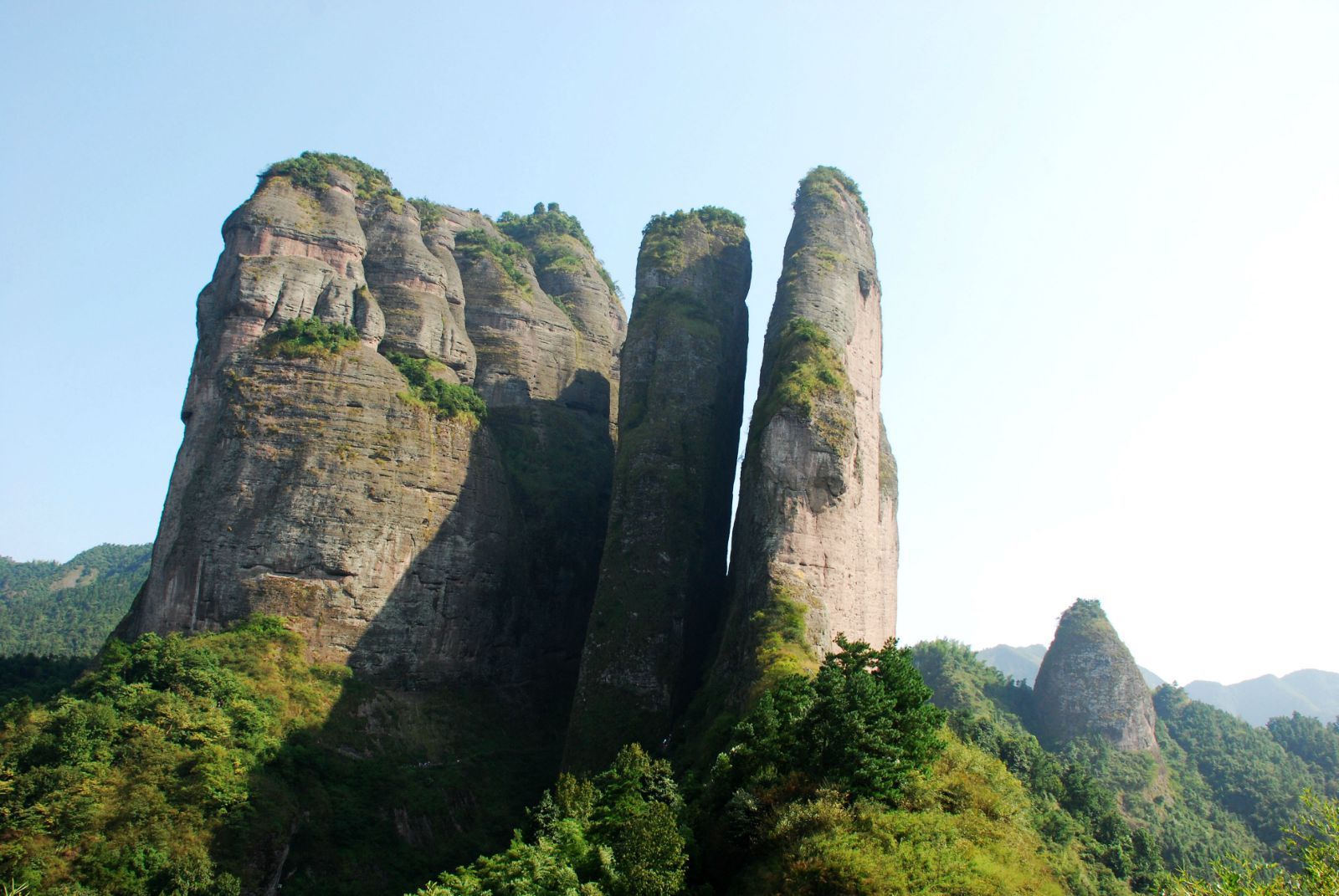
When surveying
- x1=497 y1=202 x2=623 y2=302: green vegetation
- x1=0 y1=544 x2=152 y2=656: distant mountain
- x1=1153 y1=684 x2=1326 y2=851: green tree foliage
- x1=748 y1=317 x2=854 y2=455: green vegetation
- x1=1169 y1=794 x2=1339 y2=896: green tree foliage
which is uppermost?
x1=497 y1=202 x2=623 y2=302: green vegetation

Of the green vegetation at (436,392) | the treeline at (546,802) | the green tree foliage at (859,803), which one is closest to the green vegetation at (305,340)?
the green vegetation at (436,392)

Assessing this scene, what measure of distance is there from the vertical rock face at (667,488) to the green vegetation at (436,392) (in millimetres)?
6355

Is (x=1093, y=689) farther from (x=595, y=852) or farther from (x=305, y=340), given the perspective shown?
(x=595, y=852)

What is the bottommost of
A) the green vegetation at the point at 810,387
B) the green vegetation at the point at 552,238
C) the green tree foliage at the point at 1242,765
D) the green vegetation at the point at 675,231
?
the green tree foliage at the point at 1242,765

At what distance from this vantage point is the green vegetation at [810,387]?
32.6m

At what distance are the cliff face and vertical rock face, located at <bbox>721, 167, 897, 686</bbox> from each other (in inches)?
429

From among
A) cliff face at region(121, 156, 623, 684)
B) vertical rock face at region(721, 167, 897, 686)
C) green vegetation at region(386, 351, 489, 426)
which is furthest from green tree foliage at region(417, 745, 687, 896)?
green vegetation at region(386, 351, 489, 426)

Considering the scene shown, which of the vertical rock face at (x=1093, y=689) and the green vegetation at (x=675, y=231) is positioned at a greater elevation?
the green vegetation at (x=675, y=231)

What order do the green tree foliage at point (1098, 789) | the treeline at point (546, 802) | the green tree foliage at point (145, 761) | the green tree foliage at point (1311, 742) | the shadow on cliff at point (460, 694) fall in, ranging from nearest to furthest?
1. the treeline at point (546, 802)
2. the green tree foliage at point (145, 761)
3. the shadow on cliff at point (460, 694)
4. the green tree foliage at point (1098, 789)
5. the green tree foliage at point (1311, 742)

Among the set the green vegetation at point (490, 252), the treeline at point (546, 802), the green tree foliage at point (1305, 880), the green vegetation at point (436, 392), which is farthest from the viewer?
the green vegetation at point (490, 252)

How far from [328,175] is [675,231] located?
16.4m

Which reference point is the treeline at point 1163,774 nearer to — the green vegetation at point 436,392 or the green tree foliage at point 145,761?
the green vegetation at point 436,392

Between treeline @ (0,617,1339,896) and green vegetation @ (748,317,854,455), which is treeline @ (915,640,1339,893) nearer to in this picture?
treeline @ (0,617,1339,896)

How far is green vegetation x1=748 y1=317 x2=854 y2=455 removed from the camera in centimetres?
3259
